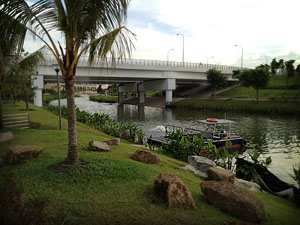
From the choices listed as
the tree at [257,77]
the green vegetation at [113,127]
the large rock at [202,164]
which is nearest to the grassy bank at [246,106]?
the tree at [257,77]

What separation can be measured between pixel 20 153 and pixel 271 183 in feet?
29.3

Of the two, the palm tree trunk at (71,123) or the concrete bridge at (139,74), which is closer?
the palm tree trunk at (71,123)

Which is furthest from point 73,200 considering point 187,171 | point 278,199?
point 278,199

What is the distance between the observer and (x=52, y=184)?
6.36 metres

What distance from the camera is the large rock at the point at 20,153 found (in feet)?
24.9

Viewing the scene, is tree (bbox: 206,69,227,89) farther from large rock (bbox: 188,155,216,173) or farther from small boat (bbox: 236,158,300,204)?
large rock (bbox: 188,155,216,173)

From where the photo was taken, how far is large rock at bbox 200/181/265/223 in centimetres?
567

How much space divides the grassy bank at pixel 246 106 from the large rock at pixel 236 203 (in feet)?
121

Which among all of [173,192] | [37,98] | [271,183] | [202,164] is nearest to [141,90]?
[37,98]

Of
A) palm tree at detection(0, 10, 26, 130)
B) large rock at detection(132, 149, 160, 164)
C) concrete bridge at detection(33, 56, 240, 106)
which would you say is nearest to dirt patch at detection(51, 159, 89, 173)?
large rock at detection(132, 149, 160, 164)

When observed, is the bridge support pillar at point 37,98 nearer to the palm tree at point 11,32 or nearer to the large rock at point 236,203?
the palm tree at point 11,32

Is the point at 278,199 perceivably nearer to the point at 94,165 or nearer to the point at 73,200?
the point at 94,165

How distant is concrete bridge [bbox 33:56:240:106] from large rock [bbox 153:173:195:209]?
35420 millimetres

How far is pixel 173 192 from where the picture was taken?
5781 millimetres
